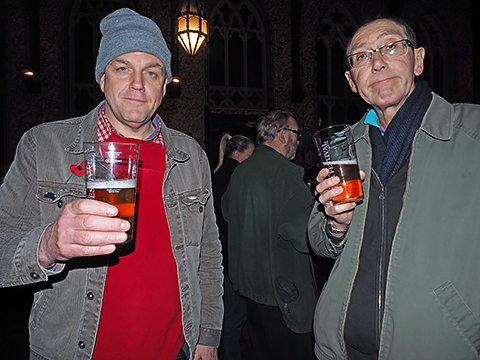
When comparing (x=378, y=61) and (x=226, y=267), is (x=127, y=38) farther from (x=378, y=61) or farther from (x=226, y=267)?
(x=226, y=267)

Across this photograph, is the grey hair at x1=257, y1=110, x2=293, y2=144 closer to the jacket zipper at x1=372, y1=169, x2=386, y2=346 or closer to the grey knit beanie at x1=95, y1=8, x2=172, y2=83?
the grey knit beanie at x1=95, y1=8, x2=172, y2=83

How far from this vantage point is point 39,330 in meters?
1.45

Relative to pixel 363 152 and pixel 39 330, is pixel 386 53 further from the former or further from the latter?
pixel 39 330

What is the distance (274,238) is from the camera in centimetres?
268

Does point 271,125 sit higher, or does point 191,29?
point 191,29

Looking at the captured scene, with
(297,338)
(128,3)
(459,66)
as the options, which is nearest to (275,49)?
(128,3)

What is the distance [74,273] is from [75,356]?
0.30 meters

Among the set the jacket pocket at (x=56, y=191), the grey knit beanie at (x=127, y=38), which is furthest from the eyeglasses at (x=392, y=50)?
the jacket pocket at (x=56, y=191)

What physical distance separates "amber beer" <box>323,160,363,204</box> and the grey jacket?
729 millimetres

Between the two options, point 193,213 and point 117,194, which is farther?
point 193,213

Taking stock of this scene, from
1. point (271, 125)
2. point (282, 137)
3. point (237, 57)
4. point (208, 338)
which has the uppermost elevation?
point (237, 57)

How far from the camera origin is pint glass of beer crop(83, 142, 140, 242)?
1.07 meters

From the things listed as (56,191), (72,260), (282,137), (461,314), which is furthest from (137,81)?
(282,137)

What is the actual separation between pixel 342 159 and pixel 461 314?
2.11 feet
